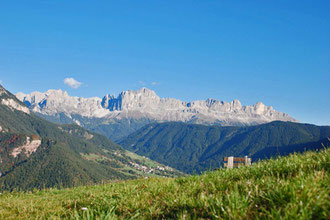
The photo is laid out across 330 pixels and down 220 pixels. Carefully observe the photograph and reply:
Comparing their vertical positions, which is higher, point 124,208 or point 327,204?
point 327,204

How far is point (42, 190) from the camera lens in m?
15.4

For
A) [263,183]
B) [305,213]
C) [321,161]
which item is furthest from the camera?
[321,161]

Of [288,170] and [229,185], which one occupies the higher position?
[288,170]

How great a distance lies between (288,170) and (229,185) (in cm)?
154

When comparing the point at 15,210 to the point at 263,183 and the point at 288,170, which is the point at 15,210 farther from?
the point at 288,170

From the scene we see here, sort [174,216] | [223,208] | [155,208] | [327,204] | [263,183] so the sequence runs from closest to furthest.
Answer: [327,204]
[223,208]
[174,216]
[263,183]
[155,208]

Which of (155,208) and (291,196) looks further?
(155,208)

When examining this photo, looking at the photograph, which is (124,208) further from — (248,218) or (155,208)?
(248,218)

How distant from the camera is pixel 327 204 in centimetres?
351

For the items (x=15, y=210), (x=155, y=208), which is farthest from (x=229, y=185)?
(x=15, y=210)

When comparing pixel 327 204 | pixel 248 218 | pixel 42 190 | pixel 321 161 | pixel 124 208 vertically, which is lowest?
pixel 42 190

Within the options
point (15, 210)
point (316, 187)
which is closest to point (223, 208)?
point (316, 187)

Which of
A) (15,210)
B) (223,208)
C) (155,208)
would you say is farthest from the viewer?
(15,210)

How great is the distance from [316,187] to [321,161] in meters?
2.66
